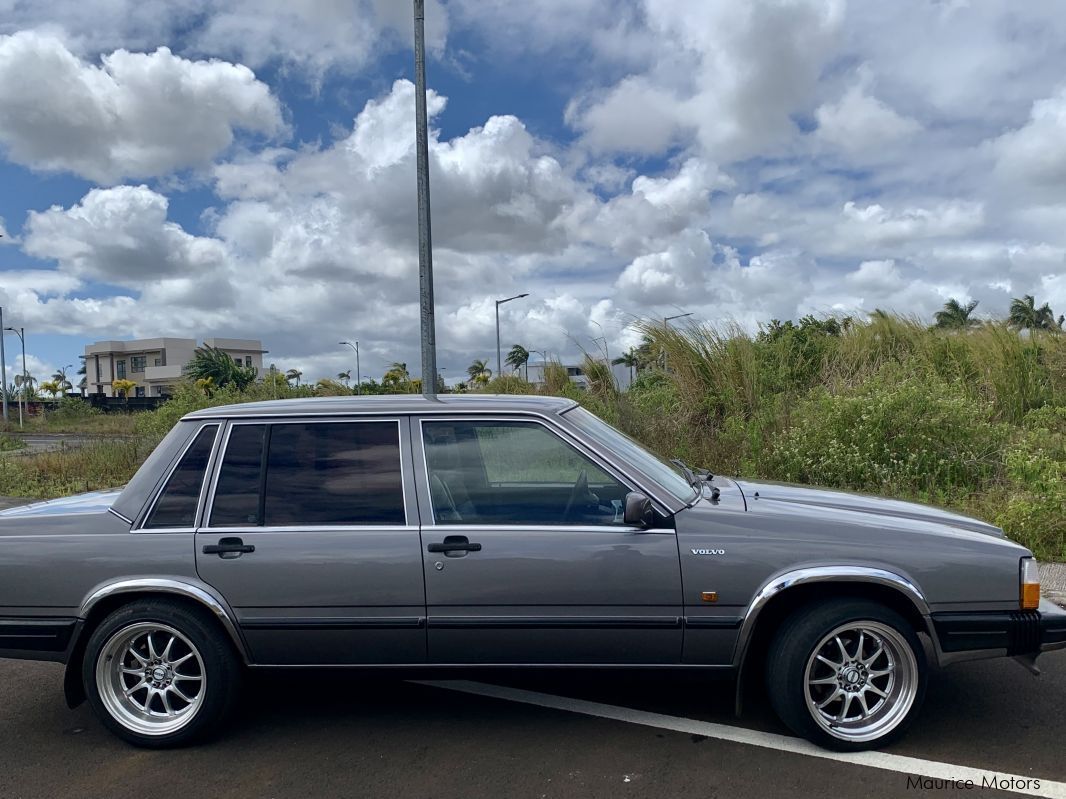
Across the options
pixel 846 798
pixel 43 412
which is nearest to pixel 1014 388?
pixel 846 798

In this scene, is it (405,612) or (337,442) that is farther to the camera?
(337,442)

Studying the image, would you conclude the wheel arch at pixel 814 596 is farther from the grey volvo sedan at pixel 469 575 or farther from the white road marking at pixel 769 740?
the white road marking at pixel 769 740

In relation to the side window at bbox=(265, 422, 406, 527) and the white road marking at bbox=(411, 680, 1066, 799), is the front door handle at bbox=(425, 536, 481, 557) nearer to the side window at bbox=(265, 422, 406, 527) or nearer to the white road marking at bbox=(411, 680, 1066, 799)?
the side window at bbox=(265, 422, 406, 527)

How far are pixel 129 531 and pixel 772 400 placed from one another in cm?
919

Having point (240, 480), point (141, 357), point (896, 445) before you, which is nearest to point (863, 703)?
point (240, 480)

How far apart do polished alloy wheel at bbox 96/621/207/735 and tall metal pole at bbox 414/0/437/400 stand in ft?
22.7

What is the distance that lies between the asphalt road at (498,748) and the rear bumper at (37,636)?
493 millimetres

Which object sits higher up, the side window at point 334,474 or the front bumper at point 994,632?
the side window at point 334,474

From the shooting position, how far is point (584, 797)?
3.41 meters

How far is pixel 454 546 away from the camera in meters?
3.81

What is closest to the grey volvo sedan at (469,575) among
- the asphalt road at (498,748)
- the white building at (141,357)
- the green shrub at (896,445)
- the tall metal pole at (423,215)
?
the asphalt road at (498,748)

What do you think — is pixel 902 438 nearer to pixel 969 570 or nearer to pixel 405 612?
pixel 969 570

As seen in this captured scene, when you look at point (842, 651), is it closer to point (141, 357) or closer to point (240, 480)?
point (240, 480)

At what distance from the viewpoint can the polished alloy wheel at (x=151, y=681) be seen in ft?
13.0
